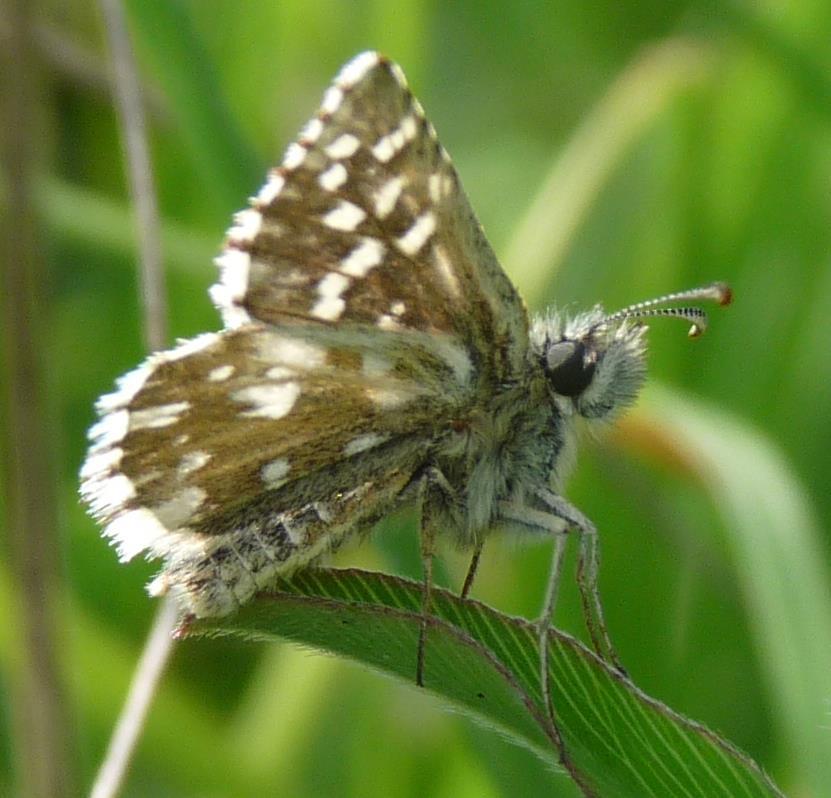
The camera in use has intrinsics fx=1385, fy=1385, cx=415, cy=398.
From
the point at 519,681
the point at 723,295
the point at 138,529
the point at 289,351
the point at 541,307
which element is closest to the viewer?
the point at 519,681

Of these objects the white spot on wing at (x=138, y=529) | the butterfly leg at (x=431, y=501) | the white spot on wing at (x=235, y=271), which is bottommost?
the butterfly leg at (x=431, y=501)

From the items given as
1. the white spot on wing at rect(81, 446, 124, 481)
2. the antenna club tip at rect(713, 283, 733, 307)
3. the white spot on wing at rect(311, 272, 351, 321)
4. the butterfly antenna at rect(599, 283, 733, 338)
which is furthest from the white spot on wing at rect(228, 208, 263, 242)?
the antenna club tip at rect(713, 283, 733, 307)

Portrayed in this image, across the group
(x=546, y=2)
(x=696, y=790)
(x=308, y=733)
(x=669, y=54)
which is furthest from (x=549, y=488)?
(x=546, y=2)

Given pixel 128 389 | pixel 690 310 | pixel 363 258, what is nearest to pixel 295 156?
pixel 363 258

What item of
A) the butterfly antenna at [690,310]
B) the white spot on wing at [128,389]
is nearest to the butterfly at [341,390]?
the white spot on wing at [128,389]

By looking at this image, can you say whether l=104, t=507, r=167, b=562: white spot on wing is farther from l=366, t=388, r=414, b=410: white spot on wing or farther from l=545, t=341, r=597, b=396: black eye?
l=545, t=341, r=597, b=396: black eye

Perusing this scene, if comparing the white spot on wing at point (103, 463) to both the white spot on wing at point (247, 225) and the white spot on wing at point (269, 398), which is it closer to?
the white spot on wing at point (269, 398)

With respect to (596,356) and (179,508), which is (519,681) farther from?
(596,356)
